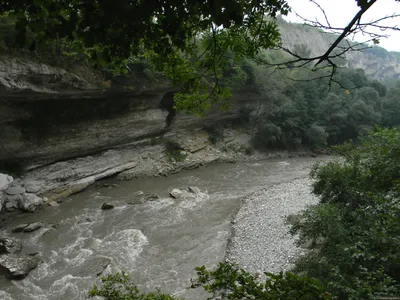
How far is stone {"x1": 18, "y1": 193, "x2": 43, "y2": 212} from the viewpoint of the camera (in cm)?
1085

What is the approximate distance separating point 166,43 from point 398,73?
258 feet

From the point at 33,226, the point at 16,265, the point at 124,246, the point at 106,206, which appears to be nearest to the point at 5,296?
the point at 16,265

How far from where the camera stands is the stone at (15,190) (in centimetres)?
1124

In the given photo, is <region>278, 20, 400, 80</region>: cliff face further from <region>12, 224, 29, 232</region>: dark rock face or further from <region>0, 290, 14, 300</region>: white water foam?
<region>0, 290, 14, 300</region>: white water foam

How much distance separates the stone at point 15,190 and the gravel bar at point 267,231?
8287mm

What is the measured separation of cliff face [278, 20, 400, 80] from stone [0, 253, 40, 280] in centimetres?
4044

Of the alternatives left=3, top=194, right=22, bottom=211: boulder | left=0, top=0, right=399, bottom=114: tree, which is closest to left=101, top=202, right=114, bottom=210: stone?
left=3, top=194, right=22, bottom=211: boulder

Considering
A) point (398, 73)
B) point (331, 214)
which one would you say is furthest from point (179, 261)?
point (398, 73)

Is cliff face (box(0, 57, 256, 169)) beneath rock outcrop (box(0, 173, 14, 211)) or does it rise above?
above

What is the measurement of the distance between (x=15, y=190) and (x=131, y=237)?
555cm

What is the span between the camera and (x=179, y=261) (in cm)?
800

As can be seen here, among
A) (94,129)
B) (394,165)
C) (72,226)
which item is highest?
(394,165)

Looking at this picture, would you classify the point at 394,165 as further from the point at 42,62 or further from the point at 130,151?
the point at 130,151

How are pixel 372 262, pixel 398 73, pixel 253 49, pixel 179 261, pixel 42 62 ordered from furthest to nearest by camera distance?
pixel 398 73
pixel 42 62
pixel 179 261
pixel 372 262
pixel 253 49
